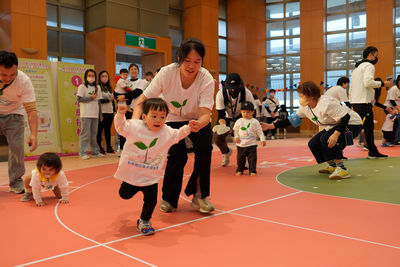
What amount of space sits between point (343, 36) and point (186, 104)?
14.6 m

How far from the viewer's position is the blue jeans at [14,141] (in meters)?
4.09

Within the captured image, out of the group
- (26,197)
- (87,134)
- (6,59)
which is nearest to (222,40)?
(87,134)

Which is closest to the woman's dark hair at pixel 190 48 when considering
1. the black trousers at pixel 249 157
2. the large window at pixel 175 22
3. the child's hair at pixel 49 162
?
the child's hair at pixel 49 162

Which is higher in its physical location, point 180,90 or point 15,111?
point 180,90

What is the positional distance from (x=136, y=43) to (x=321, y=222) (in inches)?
419

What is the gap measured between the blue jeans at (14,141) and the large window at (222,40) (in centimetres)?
1351

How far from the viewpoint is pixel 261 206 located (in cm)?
332

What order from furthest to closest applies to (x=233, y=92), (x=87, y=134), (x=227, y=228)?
(x=87, y=134) → (x=233, y=92) → (x=227, y=228)

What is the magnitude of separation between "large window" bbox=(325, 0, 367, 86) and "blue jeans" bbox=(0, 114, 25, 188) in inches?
556

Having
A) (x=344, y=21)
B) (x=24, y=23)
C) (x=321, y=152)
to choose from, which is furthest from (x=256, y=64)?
(x=321, y=152)

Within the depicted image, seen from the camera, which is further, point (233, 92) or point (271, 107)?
point (271, 107)

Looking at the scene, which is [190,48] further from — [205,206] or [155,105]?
[205,206]

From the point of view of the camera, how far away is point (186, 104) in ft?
10.3

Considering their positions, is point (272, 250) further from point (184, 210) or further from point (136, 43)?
point (136, 43)
